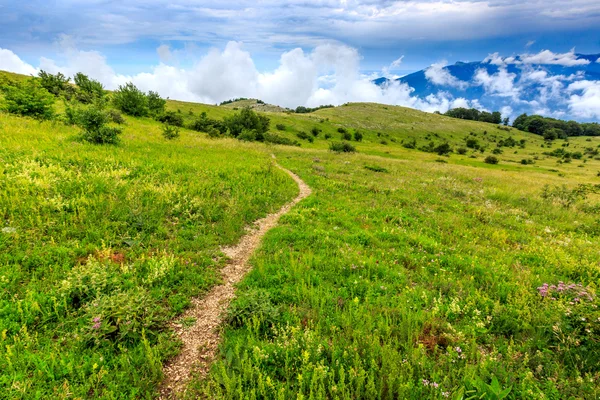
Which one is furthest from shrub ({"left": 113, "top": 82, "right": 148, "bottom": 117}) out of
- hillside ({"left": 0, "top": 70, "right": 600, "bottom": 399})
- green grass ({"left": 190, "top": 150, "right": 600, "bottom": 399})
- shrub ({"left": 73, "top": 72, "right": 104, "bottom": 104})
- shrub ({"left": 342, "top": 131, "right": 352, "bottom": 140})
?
shrub ({"left": 342, "top": 131, "right": 352, "bottom": 140})

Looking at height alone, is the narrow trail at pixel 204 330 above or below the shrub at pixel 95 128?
below

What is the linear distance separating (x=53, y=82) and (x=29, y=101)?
39645 millimetres

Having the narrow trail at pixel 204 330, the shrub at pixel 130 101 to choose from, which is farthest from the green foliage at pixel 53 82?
the narrow trail at pixel 204 330

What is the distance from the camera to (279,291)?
282 inches

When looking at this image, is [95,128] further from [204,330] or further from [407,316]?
[407,316]

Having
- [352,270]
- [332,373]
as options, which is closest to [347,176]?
[352,270]

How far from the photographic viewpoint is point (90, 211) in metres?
9.45

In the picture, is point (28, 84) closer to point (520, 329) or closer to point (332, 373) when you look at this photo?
point (332, 373)

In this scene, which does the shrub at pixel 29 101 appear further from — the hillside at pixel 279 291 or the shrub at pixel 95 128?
the hillside at pixel 279 291

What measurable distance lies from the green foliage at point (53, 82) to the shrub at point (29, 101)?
3235cm

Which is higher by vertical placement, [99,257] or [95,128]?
[95,128]

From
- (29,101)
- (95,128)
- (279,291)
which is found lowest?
(279,291)

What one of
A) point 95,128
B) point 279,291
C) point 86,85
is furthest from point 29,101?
point 86,85

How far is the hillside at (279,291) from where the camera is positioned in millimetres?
4480
